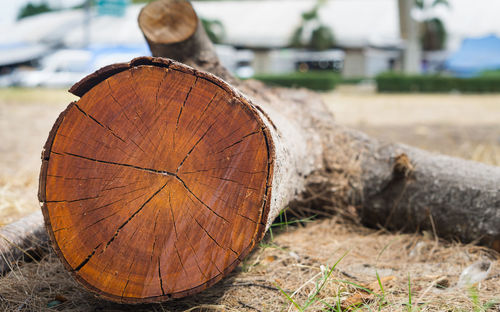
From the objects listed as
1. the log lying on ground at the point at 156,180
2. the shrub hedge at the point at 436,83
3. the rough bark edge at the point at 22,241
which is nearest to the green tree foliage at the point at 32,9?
the shrub hedge at the point at 436,83

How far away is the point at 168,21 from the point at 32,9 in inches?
2603

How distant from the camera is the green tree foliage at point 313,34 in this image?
90.2 ft

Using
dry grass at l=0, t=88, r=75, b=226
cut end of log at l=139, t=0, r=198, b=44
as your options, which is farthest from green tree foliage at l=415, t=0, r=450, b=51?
cut end of log at l=139, t=0, r=198, b=44

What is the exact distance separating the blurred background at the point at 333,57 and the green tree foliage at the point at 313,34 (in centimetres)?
8

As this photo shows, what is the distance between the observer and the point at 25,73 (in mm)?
19531

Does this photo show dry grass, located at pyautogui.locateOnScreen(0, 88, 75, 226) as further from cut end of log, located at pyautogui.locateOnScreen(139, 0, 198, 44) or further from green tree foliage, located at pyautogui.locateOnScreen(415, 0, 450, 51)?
green tree foliage, located at pyautogui.locateOnScreen(415, 0, 450, 51)

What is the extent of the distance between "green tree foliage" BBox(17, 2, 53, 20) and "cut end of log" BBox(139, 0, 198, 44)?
65670 millimetres

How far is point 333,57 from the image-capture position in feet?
98.0

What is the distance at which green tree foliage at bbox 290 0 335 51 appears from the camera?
90.2 feet

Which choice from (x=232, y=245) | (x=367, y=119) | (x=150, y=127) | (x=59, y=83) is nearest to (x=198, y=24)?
(x=150, y=127)

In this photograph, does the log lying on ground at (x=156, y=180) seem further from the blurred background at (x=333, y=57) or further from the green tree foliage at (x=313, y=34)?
the green tree foliage at (x=313, y=34)

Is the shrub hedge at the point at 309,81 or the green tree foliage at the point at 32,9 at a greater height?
the green tree foliage at the point at 32,9

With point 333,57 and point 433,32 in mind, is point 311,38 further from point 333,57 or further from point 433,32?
point 433,32

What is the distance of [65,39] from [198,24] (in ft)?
99.1
